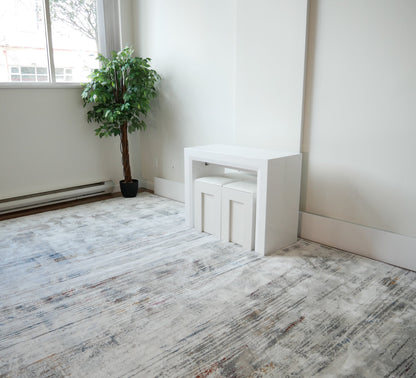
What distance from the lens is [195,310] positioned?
6.43 feet

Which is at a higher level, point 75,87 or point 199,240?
point 75,87

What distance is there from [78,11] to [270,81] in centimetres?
229

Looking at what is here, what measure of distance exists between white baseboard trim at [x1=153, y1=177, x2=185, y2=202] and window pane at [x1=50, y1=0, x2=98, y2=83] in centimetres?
136

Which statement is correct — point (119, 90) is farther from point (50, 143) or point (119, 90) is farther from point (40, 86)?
point (50, 143)

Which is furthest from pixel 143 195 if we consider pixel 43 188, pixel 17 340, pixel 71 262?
pixel 17 340

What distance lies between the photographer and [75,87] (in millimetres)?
3939

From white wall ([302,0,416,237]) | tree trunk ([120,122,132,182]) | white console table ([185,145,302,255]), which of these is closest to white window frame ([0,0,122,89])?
tree trunk ([120,122,132,182])

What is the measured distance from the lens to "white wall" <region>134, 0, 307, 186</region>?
2.83 metres

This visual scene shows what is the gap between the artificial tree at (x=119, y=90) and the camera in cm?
373

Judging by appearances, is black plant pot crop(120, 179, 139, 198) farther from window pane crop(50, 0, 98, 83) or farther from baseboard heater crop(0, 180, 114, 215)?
window pane crop(50, 0, 98, 83)

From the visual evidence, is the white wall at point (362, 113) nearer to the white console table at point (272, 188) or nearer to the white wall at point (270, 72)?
the white wall at point (270, 72)

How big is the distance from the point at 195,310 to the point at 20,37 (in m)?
3.12

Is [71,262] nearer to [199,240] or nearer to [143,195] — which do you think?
[199,240]

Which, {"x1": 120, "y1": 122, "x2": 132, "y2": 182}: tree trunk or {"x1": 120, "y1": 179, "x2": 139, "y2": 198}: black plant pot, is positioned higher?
{"x1": 120, "y1": 122, "x2": 132, "y2": 182}: tree trunk
